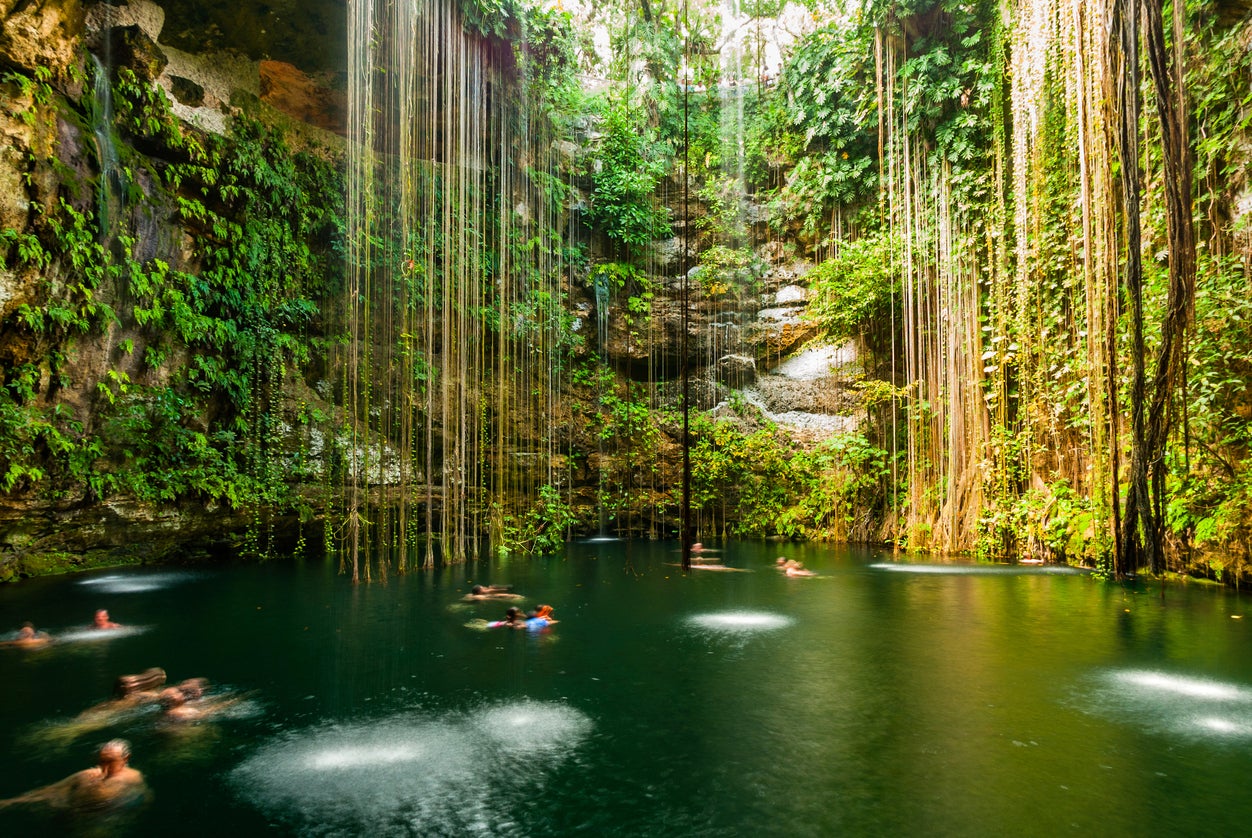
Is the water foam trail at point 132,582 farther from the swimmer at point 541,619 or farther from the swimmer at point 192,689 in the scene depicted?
the swimmer at point 541,619

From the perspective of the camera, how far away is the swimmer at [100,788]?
6.51 ft

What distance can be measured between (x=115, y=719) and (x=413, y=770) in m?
1.39

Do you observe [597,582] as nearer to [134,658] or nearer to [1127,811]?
[134,658]

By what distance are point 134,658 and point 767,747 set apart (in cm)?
318

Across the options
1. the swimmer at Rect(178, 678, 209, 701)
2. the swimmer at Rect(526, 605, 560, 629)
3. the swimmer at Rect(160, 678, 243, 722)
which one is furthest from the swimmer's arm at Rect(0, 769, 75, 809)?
the swimmer at Rect(526, 605, 560, 629)

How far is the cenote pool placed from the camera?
1940 millimetres

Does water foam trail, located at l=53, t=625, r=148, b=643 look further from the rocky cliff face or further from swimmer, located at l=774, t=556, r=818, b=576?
swimmer, located at l=774, t=556, r=818, b=576

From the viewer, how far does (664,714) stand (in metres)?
2.72

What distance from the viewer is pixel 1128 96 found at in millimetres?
3393

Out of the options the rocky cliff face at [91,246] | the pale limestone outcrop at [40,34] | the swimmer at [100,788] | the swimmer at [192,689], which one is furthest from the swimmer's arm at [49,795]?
the pale limestone outcrop at [40,34]

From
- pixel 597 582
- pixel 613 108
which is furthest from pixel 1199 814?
pixel 613 108

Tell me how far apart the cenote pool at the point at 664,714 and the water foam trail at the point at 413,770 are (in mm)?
11

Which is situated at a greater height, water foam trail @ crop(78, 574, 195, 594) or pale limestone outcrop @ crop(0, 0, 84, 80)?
pale limestone outcrop @ crop(0, 0, 84, 80)

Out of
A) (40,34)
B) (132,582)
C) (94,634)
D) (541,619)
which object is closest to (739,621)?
(541,619)
